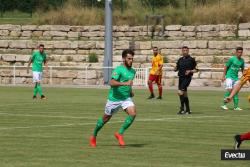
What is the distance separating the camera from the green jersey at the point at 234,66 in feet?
101

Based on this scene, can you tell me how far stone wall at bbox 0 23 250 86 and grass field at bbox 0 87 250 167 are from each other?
642 inches

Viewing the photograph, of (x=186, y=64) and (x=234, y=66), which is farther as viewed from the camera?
(x=234, y=66)

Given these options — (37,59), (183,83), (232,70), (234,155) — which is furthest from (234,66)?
(234,155)

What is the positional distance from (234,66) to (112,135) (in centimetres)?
1104

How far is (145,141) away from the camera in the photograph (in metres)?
19.3

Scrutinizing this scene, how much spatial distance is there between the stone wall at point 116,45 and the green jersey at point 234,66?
1696 centimetres

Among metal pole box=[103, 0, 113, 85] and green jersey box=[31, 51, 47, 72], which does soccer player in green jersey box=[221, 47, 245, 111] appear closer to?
green jersey box=[31, 51, 47, 72]

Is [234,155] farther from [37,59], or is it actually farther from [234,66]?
[37,59]

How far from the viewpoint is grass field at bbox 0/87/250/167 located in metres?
15.8

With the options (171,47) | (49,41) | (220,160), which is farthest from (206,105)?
(49,41)

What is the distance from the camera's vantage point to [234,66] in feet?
101

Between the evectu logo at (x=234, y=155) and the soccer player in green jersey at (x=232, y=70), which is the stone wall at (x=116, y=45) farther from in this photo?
the evectu logo at (x=234, y=155)

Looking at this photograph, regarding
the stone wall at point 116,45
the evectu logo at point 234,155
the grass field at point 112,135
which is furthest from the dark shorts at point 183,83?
the stone wall at point 116,45

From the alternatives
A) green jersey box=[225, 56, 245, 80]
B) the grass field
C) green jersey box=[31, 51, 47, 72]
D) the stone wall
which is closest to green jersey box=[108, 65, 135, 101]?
the grass field
